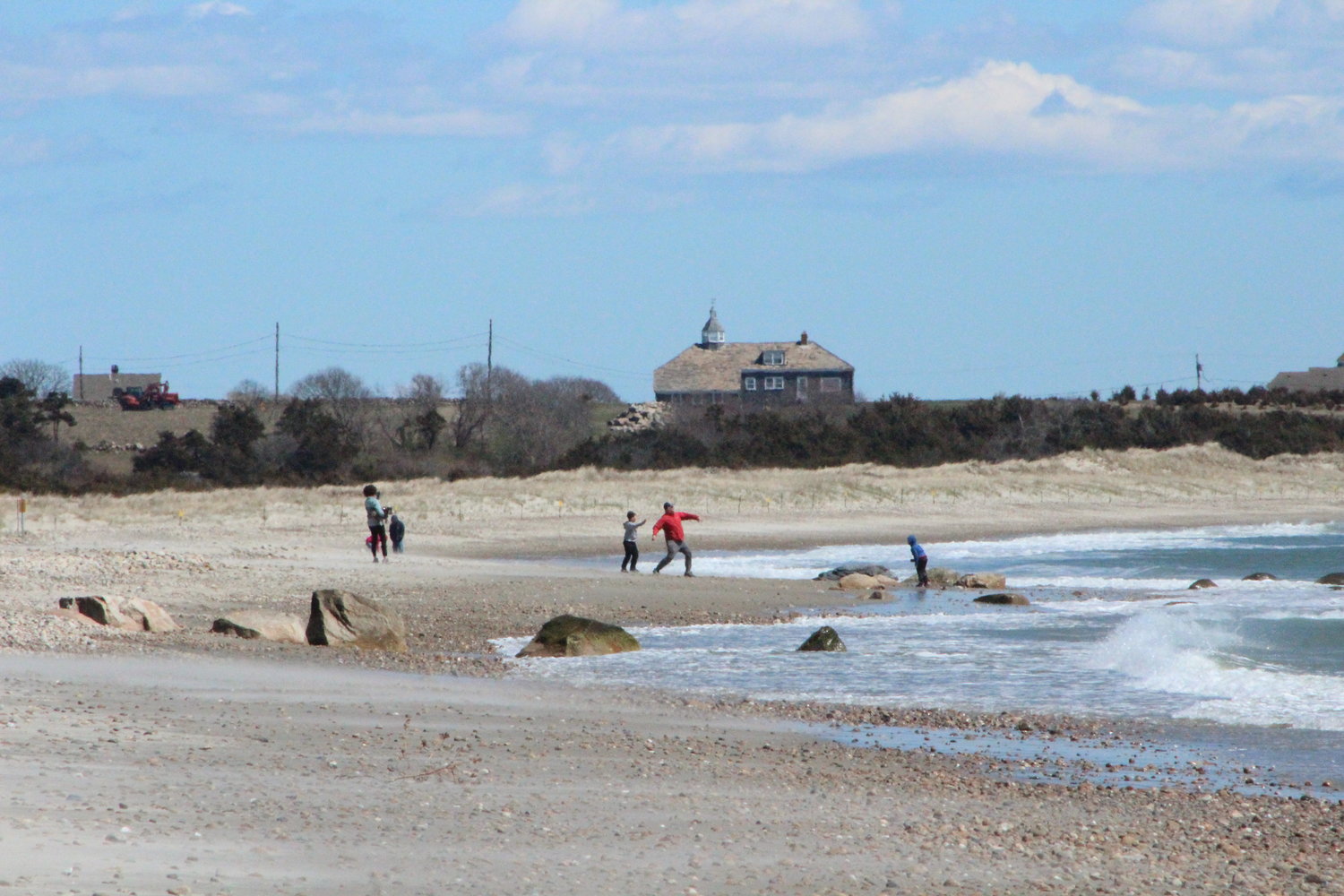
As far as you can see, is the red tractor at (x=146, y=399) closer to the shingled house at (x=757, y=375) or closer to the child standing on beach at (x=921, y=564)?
the shingled house at (x=757, y=375)

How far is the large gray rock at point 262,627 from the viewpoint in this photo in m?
15.4

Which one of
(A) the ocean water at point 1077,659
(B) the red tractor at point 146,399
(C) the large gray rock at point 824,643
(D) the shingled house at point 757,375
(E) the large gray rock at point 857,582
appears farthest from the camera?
(D) the shingled house at point 757,375

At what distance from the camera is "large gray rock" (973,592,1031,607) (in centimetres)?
2364

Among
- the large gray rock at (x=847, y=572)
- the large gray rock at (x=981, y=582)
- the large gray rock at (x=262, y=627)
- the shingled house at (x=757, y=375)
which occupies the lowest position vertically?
the large gray rock at (x=981, y=582)

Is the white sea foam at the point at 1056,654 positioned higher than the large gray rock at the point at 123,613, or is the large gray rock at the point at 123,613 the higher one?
the large gray rock at the point at 123,613

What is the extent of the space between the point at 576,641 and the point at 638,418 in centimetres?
5628

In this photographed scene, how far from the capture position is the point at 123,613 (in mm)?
15500

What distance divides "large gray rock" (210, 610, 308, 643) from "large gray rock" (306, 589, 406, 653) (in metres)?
0.18

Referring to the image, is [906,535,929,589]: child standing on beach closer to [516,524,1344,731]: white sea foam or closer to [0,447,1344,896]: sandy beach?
[516,524,1344,731]: white sea foam

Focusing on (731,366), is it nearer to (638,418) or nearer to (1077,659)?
(638,418)

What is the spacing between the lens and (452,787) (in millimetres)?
8211

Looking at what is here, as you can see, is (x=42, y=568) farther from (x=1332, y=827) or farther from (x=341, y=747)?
(x=1332, y=827)

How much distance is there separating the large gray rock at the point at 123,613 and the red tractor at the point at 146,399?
63.0 meters

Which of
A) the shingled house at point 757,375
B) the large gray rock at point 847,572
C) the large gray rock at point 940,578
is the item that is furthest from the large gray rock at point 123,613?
the shingled house at point 757,375
